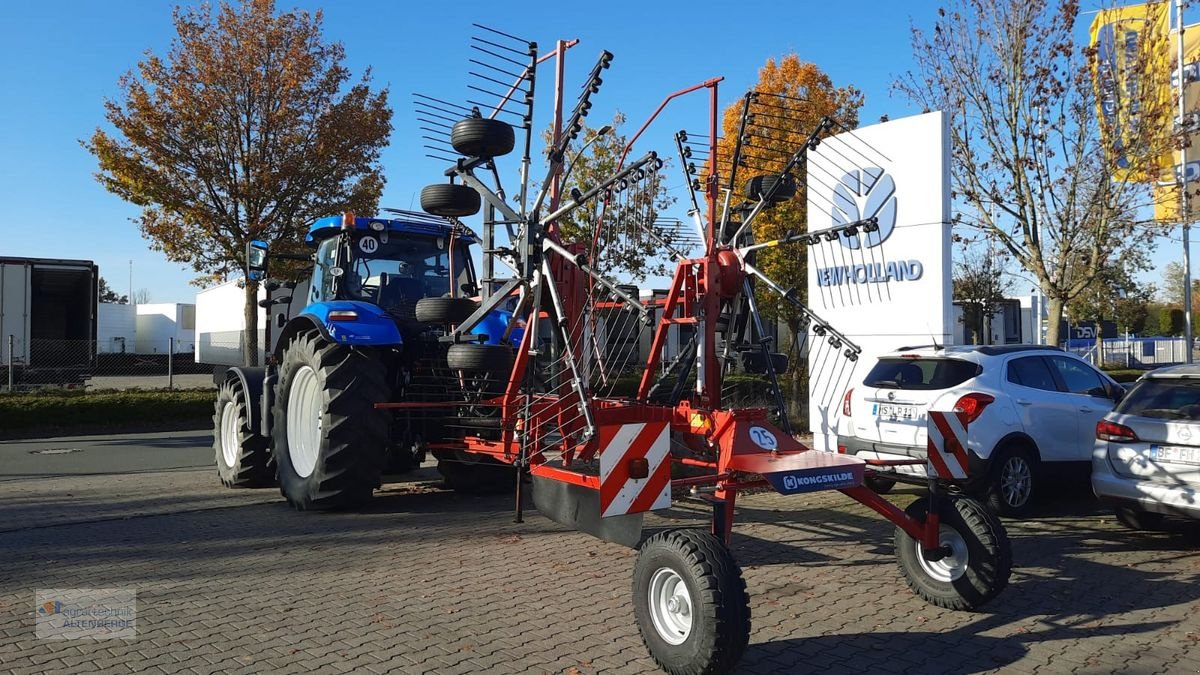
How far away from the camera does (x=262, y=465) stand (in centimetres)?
952

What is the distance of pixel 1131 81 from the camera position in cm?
Result: 1295

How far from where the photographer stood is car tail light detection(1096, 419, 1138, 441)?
6728mm

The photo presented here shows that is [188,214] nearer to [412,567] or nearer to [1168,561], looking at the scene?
[412,567]

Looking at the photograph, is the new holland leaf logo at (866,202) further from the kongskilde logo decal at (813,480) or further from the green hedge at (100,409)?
the green hedge at (100,409)

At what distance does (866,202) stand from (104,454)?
12.1m

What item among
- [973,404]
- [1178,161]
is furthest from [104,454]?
[1178,161]

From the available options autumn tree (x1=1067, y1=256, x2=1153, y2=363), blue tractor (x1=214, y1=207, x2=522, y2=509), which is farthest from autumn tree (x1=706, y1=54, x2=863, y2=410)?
autumn tree (x1=1067, y1=256, x2=1153, y2=363)

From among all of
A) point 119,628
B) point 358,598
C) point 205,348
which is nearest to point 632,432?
point 358,598

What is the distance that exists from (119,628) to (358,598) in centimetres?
130

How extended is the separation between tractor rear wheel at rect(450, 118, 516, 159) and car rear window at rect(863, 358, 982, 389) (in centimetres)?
430

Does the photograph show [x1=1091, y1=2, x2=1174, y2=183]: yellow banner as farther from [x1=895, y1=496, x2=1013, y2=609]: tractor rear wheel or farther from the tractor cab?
[x1=895, y1=496, x2=1013, y2=609]: tractor rear wheel

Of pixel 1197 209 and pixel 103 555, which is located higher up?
pixel 1197 209

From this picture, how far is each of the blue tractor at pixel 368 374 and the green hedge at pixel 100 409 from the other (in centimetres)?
958

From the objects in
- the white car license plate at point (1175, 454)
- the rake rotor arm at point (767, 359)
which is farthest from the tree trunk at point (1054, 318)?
the rake rotor arm at point (767, 359)
